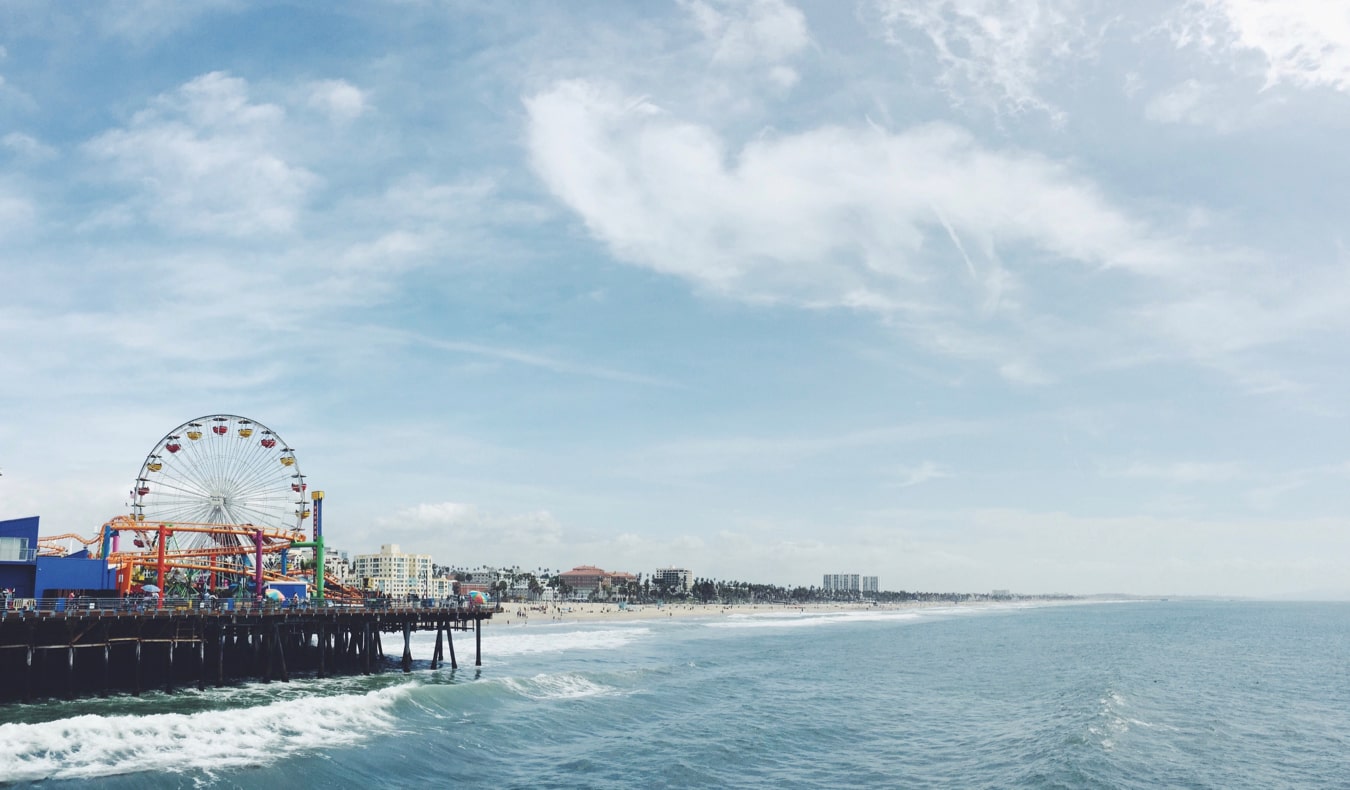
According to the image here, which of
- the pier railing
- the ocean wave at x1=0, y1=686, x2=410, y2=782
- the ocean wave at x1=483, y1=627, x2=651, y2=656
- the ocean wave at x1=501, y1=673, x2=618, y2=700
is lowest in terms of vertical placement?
the ocean wave at x1=483, y1=627, x2=651, y2=656

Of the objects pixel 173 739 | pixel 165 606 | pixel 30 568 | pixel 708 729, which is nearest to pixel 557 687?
pixel 708 729

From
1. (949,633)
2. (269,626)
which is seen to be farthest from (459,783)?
(949,633)

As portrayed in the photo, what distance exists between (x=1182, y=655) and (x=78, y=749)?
89.2 m

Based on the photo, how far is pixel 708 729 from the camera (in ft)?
141

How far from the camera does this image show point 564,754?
37062 mm

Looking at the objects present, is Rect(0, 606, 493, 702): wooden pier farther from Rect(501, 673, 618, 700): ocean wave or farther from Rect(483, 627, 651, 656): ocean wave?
Rect(483, 627, 651, 656): ocean wave

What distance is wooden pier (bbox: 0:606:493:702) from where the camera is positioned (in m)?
43.6

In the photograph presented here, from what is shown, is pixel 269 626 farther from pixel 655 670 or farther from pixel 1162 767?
pixel 1162 767

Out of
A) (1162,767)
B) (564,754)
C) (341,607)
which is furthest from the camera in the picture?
(341,607)

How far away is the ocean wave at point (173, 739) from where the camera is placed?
30266 mm

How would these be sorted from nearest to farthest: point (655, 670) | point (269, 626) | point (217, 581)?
point (269, 626) → point (655, 670) → point (217, 581)

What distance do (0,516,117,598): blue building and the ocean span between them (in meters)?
14.0

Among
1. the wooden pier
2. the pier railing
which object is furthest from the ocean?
the pier railing

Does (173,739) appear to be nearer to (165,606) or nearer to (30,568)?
(165,606)
